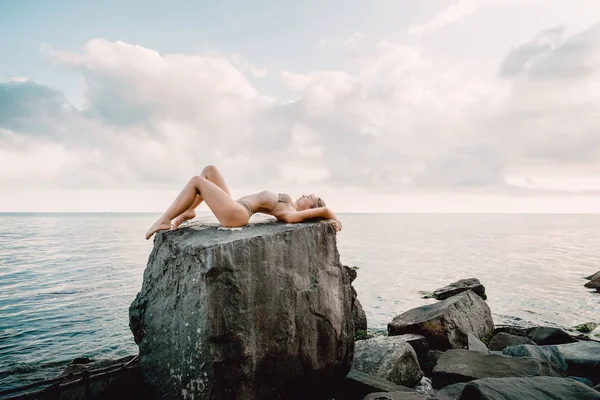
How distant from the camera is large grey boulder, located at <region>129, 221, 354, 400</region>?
16.0 ft

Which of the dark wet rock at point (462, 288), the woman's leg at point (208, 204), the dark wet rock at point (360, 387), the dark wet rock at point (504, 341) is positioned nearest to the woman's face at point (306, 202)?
the woman's leg at point (208, 204)

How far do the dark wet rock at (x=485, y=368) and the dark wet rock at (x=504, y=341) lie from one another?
282cm

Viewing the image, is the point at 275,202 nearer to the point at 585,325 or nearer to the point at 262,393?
the point at 262,393

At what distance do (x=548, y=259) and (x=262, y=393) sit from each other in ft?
119

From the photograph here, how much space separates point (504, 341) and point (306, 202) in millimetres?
6888

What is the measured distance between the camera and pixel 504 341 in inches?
387

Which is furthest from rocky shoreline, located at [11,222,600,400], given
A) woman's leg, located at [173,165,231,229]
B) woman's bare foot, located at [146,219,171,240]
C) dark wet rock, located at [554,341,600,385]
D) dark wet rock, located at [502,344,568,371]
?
dark wet rock, located at [554,341,600,385]

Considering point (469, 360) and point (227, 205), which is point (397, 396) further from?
point (227, 205)

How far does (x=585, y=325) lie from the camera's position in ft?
45.3

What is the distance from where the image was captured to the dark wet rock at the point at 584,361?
24.5 ft

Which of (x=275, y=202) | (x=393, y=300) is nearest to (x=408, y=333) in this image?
(x=275, y=202)

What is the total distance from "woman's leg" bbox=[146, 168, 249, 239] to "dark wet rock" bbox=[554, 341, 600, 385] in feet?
23.7

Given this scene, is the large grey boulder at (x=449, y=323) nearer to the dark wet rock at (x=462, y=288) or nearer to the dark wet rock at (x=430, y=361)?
the dark wet rock at (x=430, y=361)

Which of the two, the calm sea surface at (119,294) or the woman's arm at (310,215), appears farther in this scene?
the calm sea surface at (119,294)
